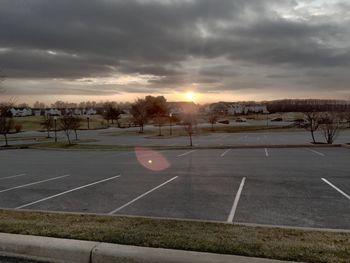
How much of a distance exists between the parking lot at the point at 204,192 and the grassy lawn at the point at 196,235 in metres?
1.14

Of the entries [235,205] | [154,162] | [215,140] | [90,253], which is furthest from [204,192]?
[215,140]

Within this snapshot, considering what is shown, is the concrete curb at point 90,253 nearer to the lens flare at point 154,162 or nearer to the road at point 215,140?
the lens flare at point 154,162

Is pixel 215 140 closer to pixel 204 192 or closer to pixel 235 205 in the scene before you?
pixel 204 192

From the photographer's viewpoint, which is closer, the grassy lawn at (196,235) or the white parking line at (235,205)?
the grassy lawn at (196,235)

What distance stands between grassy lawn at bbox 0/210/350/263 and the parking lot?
1.14 m

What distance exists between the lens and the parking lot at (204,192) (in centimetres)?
695

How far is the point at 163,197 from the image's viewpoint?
8648 millimetres

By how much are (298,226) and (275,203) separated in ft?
5.55

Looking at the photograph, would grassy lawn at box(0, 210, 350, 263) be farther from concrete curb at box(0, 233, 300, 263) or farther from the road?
the road

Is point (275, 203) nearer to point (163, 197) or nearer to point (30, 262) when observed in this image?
point (163, 197)

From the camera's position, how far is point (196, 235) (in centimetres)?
496

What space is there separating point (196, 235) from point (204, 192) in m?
4.18

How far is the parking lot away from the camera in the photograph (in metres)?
→ 6.95

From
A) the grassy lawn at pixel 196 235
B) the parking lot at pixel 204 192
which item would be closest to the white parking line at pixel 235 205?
the parking lot at pixel 204 192
